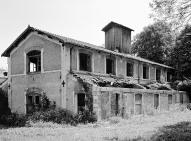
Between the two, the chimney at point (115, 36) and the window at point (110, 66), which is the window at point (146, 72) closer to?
the chimney at point (115, 36)

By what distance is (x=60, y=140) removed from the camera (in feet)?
34.7

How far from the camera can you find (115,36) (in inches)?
1131

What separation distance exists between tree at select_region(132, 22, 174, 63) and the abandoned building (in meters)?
15.5

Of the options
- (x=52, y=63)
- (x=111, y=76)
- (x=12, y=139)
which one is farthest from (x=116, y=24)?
(x=12, y=139)

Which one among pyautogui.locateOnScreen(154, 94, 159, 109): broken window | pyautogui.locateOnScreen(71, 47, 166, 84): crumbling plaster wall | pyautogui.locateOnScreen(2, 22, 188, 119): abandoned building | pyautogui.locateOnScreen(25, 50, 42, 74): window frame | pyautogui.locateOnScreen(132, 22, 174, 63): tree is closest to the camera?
pyautogui.locateOnScreen(2, 22, 188, 119): abandoned building

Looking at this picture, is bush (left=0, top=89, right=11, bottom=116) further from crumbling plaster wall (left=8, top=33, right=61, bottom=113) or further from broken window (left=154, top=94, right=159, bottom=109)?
broken window (left=154, top=94, right=159, bottom=109)

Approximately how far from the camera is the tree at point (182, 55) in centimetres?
3325

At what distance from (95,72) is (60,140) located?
1040 cm

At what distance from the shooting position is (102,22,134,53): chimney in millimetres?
28609

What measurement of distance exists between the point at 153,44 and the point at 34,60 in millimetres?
23870

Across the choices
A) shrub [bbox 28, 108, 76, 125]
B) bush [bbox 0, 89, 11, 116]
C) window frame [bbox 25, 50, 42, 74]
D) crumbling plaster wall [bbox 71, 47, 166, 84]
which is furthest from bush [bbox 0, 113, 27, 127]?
crumbling plaster wall [bbox 71, 47, 166, 84]

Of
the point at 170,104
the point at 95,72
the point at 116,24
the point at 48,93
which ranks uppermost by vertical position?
the point at 116,24

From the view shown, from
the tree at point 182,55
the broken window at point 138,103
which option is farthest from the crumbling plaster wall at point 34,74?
the tree at point 182,55

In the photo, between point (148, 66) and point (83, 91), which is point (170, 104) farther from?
point (83, 91)
